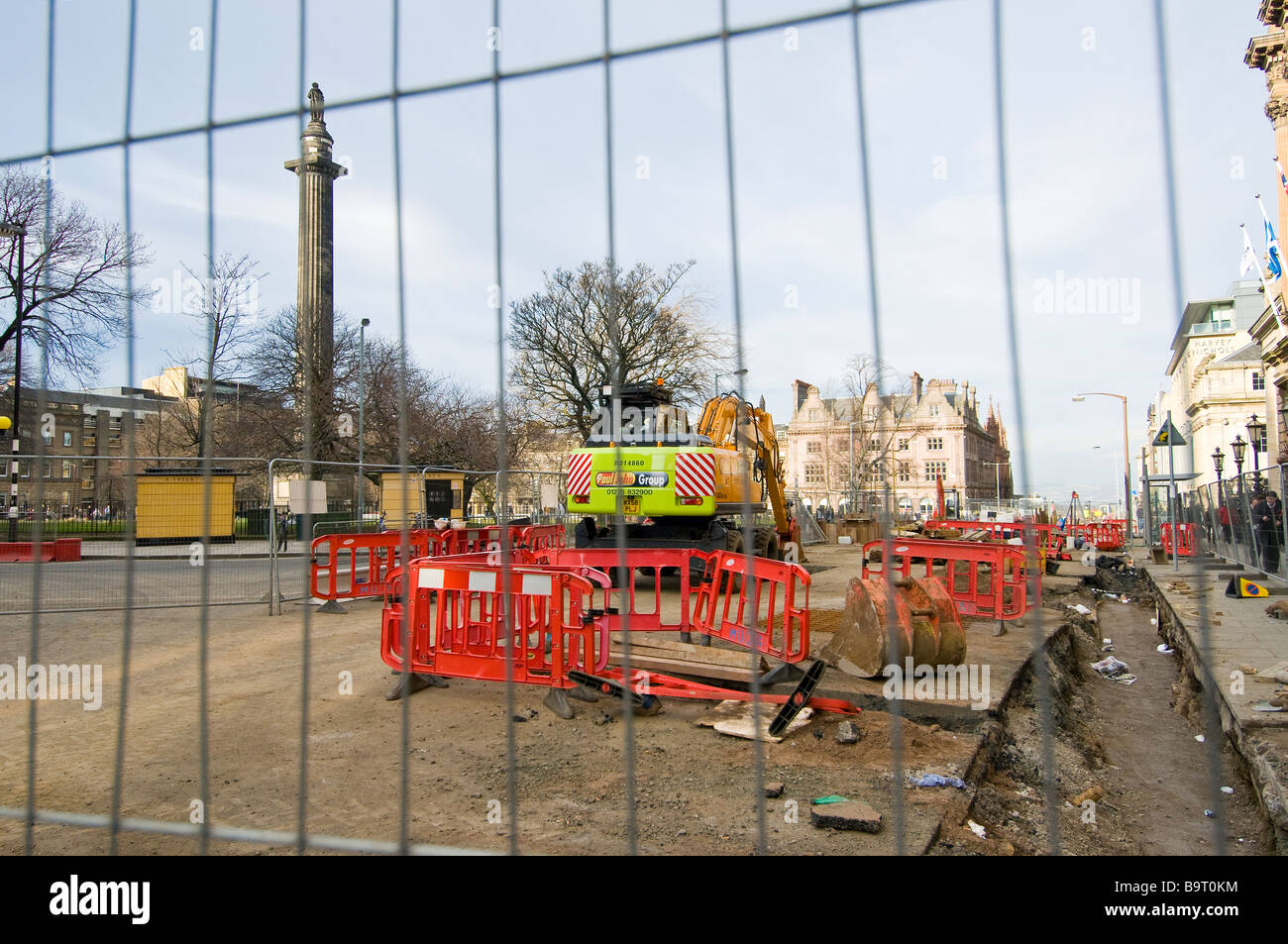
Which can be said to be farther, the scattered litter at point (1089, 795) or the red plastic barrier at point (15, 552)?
the red plastic barrier at point (15, 552)

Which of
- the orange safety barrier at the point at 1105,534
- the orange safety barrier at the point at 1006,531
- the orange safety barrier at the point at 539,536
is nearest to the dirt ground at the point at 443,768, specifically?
the orange safety barrier at the point at 1006,531

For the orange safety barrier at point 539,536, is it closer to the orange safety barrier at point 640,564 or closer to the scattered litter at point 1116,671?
the orange safety barrier at point 640,564

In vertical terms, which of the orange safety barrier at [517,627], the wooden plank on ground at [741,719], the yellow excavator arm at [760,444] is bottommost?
the wooden plank on ground at [741,719]

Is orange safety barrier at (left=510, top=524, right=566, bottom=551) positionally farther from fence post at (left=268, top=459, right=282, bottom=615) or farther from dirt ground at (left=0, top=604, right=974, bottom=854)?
dirt ground at (left=0, top=604, right=974, bottom=854)

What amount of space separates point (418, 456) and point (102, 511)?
508 cm

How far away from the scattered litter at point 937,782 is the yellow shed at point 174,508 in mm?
8920

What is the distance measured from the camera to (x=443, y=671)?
6.18 meters

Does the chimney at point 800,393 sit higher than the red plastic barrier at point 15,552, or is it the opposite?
the chimney at point 800,393

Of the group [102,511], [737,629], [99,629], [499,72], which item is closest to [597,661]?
[737,629]

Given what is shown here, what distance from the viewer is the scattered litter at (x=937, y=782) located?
4520mm

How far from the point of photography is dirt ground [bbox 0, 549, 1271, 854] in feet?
12.5

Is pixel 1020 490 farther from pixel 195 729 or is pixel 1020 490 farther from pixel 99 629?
pixel 99 629

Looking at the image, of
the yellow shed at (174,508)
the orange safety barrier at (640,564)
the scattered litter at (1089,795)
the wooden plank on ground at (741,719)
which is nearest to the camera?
the scattered litter at (1089,795)
